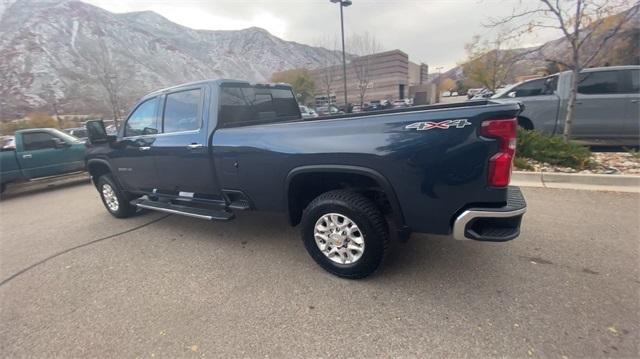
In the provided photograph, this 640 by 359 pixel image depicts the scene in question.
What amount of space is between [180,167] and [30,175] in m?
6.95

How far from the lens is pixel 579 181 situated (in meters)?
5.07

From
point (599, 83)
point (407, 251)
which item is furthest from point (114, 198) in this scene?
point (599, 83)

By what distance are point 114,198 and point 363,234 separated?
4446 millimetres

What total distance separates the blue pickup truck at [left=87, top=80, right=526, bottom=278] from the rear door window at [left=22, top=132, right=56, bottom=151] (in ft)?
17.0

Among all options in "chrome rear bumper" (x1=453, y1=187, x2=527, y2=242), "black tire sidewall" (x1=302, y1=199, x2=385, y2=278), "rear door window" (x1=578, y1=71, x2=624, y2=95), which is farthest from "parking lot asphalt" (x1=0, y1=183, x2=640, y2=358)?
"rear door window" (x1=578, y1=71, x2=624, y2=95)

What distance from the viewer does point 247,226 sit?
4387 mm

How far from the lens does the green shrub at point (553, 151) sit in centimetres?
557

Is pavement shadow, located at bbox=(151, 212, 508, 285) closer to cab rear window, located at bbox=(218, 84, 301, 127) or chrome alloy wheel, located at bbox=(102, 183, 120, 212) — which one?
cab rear window, located at bbox=(218, 84, 301, 127)

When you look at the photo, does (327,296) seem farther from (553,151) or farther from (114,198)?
(553,151)

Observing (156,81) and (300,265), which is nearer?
(300,265)

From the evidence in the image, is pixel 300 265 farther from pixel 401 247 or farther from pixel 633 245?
pixel 633 245

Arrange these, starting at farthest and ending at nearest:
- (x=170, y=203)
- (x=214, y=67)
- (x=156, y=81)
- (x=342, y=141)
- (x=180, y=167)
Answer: (x=214, y=67) < (x=156, y=81) < (x=170, y=203) < (x=180, y=167) < (x=342, y=141)

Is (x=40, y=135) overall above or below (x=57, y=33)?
below

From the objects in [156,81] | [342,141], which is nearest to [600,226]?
[342,141]
